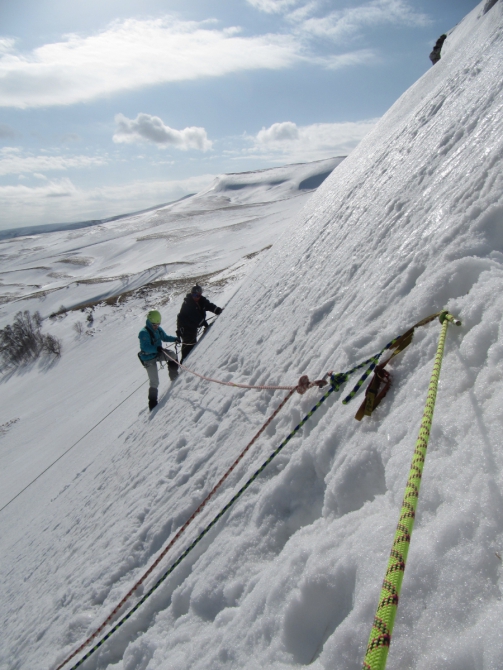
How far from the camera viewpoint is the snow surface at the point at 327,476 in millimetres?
1745

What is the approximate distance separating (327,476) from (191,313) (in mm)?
7508

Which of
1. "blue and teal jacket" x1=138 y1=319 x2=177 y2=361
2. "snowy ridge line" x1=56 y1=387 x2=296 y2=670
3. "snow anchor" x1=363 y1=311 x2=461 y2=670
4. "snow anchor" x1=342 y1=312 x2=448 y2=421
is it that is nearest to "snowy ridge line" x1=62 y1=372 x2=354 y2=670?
"snowy ridge line" x1=56 y1=387 x2=296 y2=670

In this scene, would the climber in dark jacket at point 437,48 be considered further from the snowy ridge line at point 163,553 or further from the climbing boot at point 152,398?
the snowy ridge line at point 163,553

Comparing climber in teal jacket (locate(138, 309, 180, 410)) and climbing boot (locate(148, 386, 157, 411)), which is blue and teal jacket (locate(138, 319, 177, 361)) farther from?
climbing boot (locate(148, 386, 157, 411))

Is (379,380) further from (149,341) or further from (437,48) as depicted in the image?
(437,48)

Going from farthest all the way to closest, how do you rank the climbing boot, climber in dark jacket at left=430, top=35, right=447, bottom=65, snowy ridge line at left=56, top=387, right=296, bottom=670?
climber in dark jacket at left=430, top=35, right=447, bottom=65
the climbing boot
snowy ridge line at left=56, top=387, right=296, bottom=670

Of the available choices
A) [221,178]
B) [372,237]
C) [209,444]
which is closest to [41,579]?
[209,444]

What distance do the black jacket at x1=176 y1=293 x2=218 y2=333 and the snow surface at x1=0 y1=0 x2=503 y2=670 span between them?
53.0 inches

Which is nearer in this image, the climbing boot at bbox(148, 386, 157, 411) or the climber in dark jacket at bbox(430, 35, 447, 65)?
the climbing boot at bbox(148, 386, 157, 411)

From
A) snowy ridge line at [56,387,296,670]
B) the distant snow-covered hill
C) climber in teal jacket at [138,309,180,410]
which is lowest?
snowy ridge line at [56,387,296,670]

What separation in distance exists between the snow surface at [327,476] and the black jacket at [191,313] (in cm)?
135

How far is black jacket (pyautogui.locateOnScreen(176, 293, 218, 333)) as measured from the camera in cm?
970

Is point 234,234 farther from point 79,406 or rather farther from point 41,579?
point 41,579

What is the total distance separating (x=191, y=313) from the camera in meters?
9.78
